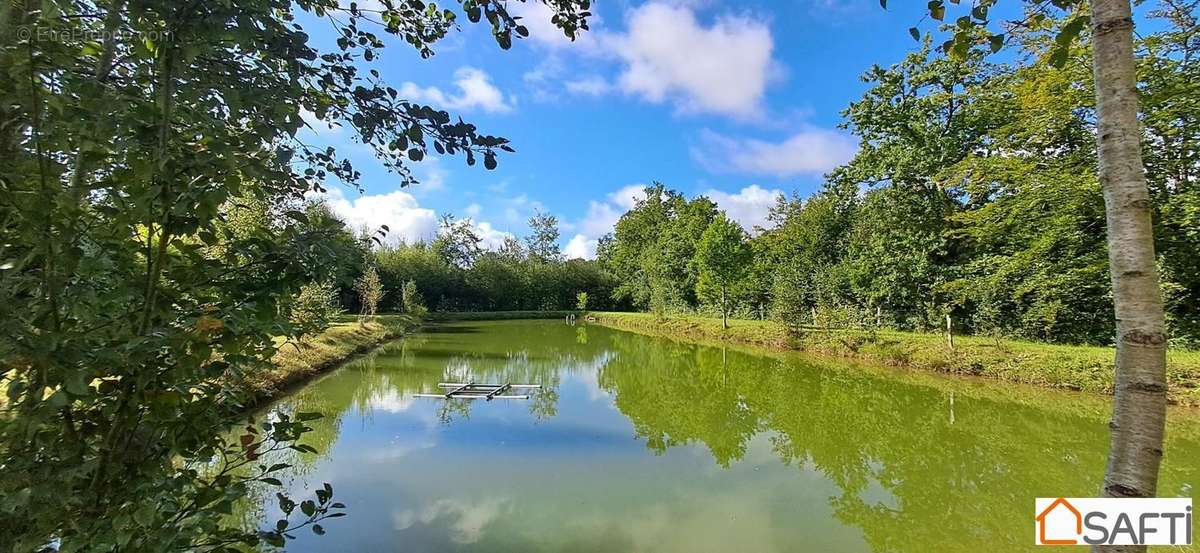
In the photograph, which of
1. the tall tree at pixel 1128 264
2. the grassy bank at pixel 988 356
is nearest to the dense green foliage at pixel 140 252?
the tall tree at pixel 1128 264

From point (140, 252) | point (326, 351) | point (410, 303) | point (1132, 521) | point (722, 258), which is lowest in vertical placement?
point (326, 351)

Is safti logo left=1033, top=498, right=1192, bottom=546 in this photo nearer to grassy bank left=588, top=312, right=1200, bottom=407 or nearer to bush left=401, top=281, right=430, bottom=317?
grassy bank left=588, top=312, right=1200, bottom=407

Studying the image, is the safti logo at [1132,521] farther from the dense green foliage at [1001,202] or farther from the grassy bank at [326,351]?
the dense green foliage at [1001,202]

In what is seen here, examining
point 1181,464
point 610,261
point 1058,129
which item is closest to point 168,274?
point 1181,464

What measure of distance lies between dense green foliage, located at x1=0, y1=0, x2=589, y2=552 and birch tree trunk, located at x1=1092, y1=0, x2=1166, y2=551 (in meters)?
1.57

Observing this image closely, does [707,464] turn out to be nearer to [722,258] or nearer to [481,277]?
[722,258]

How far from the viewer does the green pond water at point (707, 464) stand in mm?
4879

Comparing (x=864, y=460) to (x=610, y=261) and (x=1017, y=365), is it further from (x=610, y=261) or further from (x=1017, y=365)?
(x=610, y=261)

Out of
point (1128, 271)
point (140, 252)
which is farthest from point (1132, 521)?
point (140, 252)

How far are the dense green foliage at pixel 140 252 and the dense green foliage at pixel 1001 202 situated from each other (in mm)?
13774

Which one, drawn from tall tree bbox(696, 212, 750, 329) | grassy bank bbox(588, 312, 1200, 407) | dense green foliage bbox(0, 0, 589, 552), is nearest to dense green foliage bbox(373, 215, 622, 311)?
tall tree bbox(696, 212, 750, 329)

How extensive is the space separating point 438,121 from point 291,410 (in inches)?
380

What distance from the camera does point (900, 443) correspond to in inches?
311

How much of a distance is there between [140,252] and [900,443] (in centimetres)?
913
